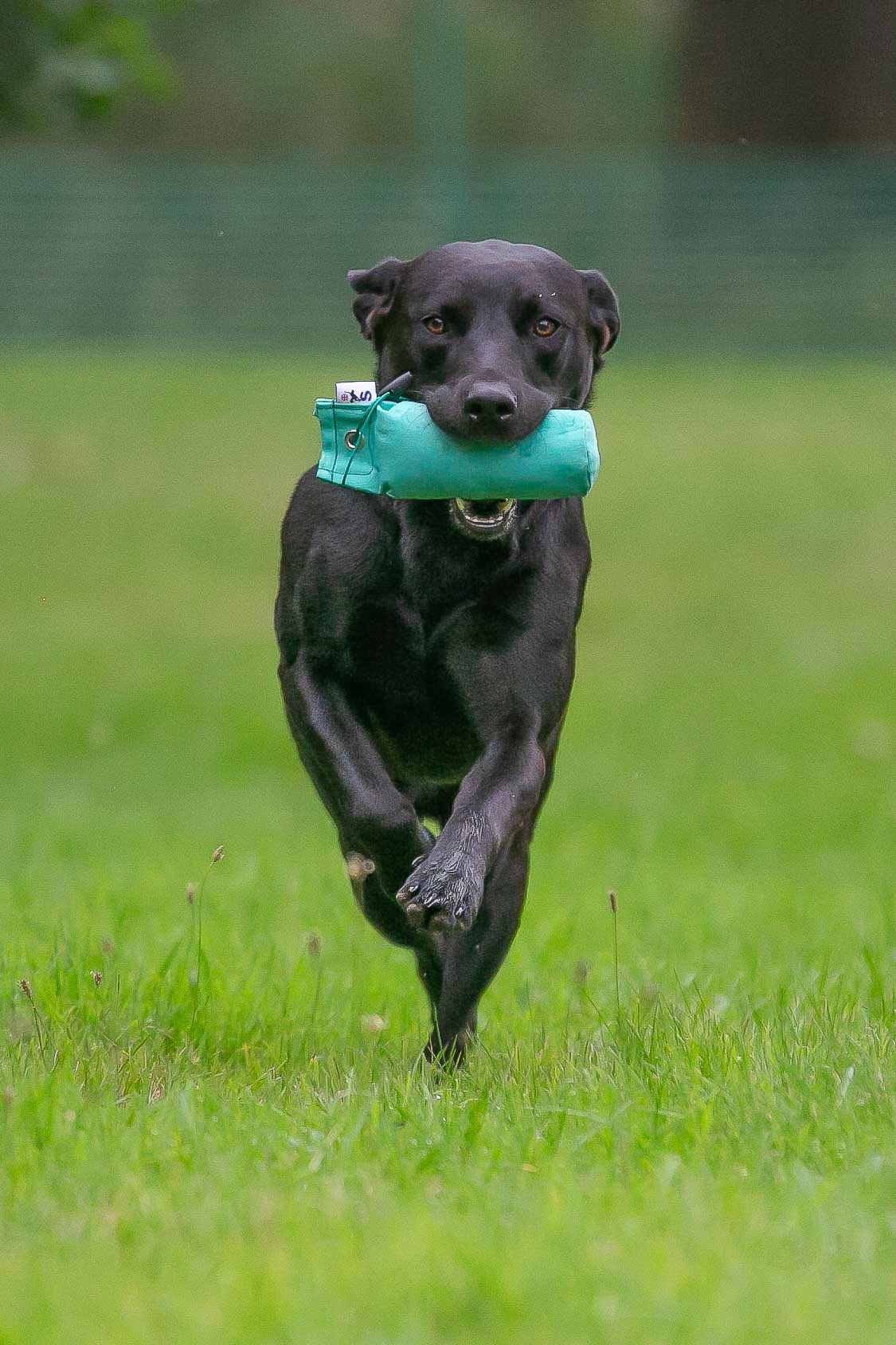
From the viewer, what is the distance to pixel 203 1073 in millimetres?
3893

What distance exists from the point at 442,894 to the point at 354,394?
1162mm

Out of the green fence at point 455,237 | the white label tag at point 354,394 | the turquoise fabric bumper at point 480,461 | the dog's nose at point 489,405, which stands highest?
the dog's nose at point 489,405

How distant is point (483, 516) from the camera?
407 centimetres

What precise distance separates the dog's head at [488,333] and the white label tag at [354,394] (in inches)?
4.9

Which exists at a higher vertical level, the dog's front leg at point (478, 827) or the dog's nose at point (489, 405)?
the dog's nose at point (489, 405)

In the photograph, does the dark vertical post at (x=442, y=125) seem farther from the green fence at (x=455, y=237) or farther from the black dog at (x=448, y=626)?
the black dog at (x=448, y=626)

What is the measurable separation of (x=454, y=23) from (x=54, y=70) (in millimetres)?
14820

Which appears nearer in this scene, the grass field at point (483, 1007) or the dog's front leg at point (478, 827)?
the grass field at point (483, 1007)

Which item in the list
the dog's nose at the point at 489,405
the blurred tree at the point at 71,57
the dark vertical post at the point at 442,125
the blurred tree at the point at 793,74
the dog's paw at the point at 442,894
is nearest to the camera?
the dog's paw at the point at 442,894

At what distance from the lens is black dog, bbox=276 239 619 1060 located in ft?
13.3

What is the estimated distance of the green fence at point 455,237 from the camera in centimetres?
2053

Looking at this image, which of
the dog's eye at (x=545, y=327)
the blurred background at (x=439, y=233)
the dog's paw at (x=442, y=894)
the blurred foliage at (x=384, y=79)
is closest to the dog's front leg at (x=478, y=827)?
the dog's paw at (x=442, y=894)

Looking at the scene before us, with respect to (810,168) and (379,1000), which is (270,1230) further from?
(810,168)

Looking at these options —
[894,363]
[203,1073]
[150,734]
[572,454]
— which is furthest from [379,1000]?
[894,363]
